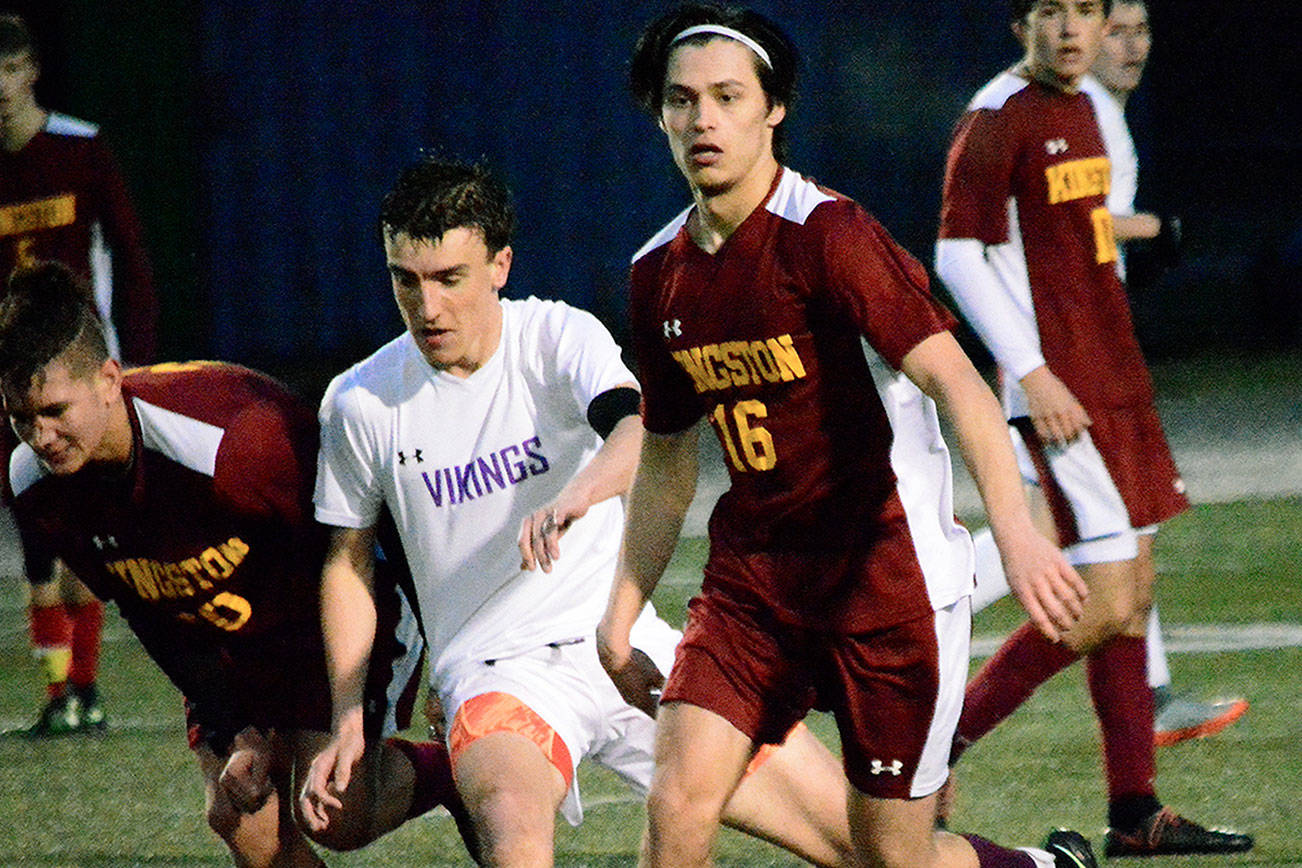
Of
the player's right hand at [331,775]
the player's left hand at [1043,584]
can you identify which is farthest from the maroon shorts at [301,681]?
the player's left hand at [1043,584]

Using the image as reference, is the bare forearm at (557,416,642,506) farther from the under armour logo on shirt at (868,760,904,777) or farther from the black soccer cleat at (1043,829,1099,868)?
the black soccer cleat at (1043,829,1099,868)

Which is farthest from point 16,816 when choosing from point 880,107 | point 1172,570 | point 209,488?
point 880,107

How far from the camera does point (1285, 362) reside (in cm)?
1581

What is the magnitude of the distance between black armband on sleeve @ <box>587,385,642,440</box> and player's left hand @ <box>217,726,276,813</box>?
1048mm

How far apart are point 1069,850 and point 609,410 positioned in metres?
1.41

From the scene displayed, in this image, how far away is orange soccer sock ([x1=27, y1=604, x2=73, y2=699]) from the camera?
7.33 metres

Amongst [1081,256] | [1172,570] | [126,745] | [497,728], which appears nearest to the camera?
[497,728]

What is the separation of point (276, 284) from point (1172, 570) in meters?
9.74

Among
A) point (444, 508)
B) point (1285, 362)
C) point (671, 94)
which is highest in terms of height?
point (671, 94)

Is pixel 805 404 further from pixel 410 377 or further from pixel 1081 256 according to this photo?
pixel 1081 256

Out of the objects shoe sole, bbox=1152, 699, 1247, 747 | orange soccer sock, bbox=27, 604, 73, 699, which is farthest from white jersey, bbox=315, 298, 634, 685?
orange soccer sock, bbox=27, 604, 73, 699

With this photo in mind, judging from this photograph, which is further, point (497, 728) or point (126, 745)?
point (126, 745)

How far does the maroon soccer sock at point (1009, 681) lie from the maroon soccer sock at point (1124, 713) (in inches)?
4.6

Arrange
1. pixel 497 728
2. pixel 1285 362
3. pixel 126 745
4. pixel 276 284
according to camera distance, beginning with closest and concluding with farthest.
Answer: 1. pixel 497 728
2. pixel 126 745
3. pixel 1285 362
4. pixel 276 284
